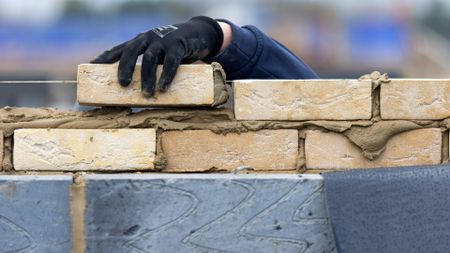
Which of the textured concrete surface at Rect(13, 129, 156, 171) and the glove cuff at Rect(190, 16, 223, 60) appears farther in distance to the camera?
the glove cuff at Rect(190, 16, 223, 60)

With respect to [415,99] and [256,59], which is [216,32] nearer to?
[256,59]

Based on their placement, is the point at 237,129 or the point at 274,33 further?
the point at 274,33

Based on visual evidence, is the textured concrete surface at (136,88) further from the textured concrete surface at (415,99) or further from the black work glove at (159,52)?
the textured concrete surface at (415,99)

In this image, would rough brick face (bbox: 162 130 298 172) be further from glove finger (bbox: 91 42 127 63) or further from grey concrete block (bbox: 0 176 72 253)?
grey concrete block (bbox: 0 176 72 253)

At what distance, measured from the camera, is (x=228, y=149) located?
10.1 ft

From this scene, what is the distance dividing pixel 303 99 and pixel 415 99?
373 mm

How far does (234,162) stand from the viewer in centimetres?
307

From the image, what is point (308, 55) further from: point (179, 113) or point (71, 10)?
point (179, 113)

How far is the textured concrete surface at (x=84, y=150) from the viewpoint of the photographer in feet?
9.93

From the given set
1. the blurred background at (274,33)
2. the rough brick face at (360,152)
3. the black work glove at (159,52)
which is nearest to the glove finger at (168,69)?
the black work glove at (159,52)

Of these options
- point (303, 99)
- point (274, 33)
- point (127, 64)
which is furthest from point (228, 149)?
point (274, 33)

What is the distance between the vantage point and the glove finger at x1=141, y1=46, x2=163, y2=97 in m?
2.96

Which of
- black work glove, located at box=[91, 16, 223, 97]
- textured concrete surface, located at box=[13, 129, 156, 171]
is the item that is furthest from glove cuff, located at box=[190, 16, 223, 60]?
textured concrete surface, located at box=[13, 129, 156, 171]

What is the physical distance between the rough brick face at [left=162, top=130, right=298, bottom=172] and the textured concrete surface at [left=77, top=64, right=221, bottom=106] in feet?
0.42
